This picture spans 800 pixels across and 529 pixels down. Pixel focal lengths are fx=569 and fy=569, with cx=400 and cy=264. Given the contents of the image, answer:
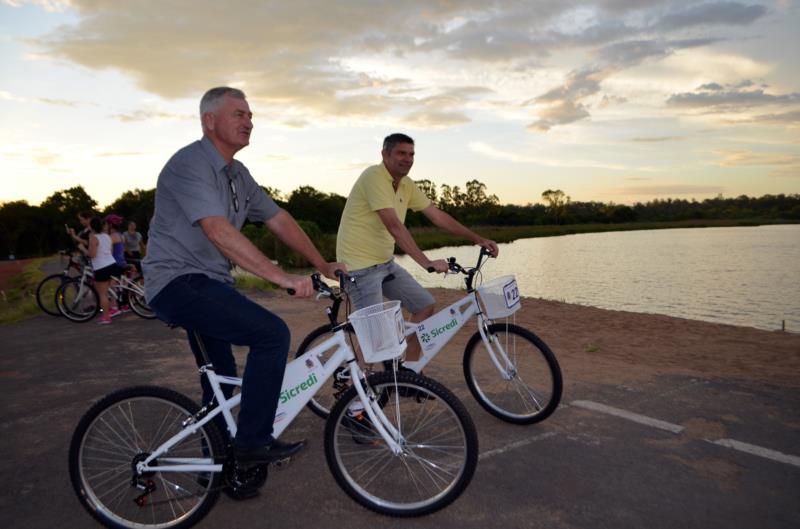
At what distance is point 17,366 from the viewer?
704 centimetres

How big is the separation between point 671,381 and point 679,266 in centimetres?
3273

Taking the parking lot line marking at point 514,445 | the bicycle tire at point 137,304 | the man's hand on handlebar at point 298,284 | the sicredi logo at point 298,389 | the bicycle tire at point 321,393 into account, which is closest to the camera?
the man's hand on handlebar at point 298,284

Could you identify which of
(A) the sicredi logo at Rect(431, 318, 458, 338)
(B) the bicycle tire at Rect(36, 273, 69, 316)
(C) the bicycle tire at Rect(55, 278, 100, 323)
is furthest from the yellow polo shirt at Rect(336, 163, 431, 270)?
(B) the bicycle tire at Rect(36, 273, 69, 316)

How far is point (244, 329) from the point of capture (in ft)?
9.32

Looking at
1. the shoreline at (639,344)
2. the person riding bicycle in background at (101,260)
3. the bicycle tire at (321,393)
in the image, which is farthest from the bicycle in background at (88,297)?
the bicycle tire at (321,393)

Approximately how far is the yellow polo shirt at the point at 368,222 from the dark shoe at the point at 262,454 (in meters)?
1.84

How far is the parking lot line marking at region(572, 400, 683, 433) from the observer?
14.6 feet

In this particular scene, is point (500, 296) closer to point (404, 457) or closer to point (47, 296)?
point (404, 457)

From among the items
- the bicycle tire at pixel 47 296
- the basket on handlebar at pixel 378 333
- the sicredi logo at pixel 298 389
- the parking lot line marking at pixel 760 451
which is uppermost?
the basket on handlebar at pixel 378 333

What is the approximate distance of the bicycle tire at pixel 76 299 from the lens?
10742 mm

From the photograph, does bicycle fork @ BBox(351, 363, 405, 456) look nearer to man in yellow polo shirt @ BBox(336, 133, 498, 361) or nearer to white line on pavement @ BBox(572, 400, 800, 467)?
man in yellow polo shirt @ BBox(336, 133, 498, 361)

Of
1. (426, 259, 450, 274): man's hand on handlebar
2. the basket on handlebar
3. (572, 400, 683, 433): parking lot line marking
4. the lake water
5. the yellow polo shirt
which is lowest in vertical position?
the lake water

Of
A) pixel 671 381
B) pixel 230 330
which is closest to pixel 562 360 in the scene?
pixel 671 381

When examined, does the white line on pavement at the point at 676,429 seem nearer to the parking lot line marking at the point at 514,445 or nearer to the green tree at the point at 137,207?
the parking lot line marking at the point at 514,445
